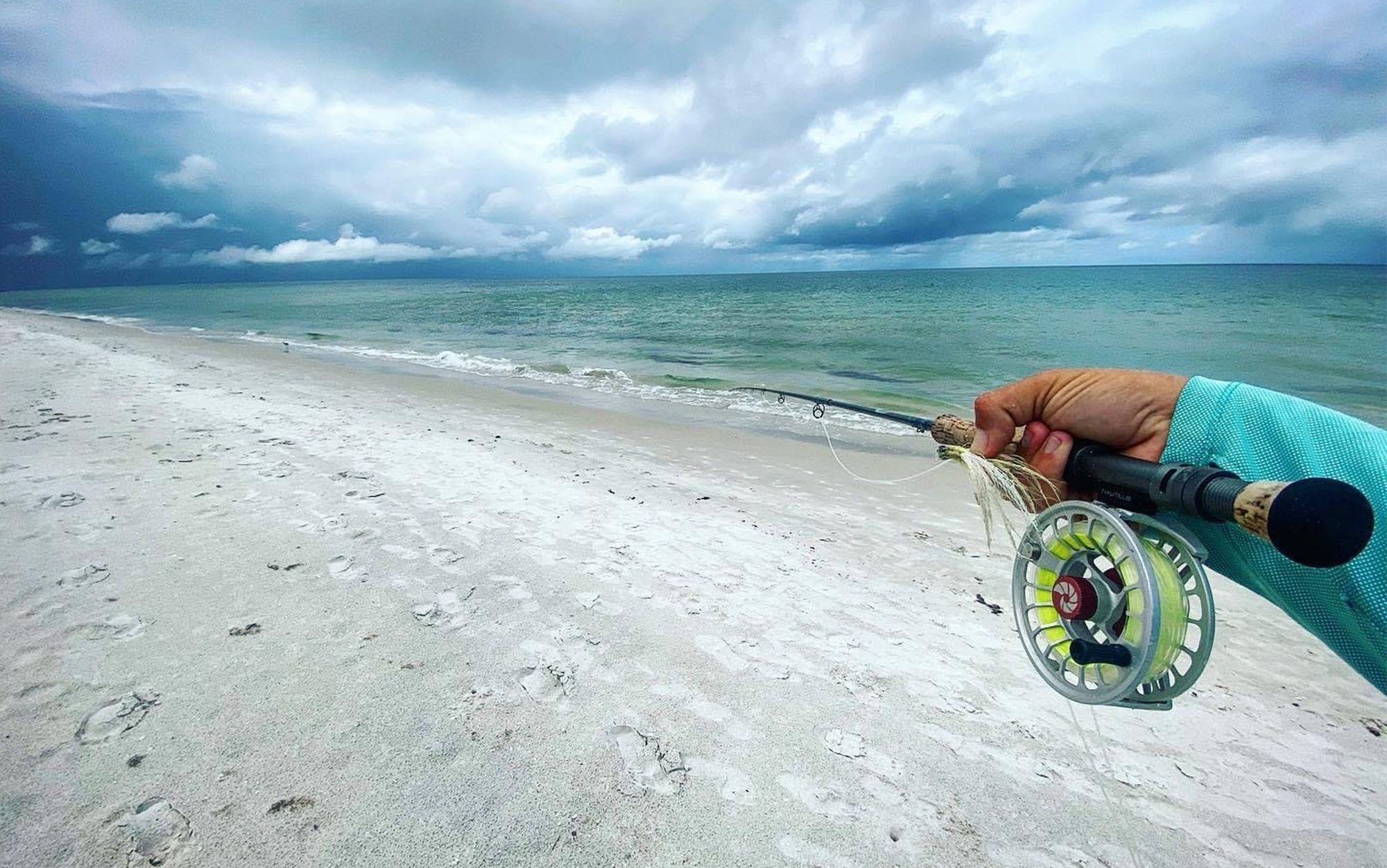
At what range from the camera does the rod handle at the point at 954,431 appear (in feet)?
9.81

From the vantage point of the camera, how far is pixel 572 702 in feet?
10.1

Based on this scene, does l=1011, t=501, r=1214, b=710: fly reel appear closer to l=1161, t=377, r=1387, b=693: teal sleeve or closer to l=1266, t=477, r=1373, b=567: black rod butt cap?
l=1161, t=377, r=1387, b=693: teal sleeve

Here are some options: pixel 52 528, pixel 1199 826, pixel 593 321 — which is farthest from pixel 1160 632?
pixel 593 321

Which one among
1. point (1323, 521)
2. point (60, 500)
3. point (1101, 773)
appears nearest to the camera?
point (1323, 521)

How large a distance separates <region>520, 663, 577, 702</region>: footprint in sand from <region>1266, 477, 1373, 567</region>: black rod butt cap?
9.55ft

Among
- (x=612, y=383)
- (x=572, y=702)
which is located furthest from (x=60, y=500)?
(x=612, y=383)

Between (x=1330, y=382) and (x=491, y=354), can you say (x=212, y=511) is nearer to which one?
(x=491, y=354)

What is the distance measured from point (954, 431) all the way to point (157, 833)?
3751 millimetres

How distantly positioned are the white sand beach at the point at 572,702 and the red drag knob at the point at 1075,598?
3.50ft

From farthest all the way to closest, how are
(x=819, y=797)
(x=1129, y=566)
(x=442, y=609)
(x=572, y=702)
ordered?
(x=442, y=609), (x=572, y=702), (x=819, y=797), (x=1129, y=566)

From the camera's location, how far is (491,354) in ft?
77.1

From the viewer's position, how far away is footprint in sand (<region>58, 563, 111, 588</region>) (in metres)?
3.74

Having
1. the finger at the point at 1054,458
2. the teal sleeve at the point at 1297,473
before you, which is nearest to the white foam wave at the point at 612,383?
the finger at the point at 1054,458

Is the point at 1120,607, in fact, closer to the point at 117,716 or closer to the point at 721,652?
the point at 721,652
